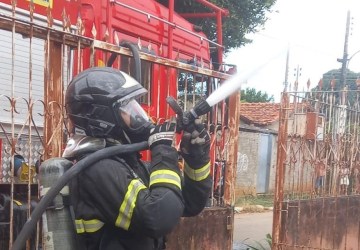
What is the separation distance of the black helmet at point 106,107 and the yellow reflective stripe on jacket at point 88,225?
368mm

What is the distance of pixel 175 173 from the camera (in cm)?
226

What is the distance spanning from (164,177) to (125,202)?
0.20 meters

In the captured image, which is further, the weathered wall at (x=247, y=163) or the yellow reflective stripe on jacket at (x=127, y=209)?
the weathered wall at (x=247, y=163)

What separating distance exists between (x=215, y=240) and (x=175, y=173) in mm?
2503

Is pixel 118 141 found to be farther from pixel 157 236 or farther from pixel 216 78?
pixel 216 78

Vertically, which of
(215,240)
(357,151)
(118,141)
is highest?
(118,141)

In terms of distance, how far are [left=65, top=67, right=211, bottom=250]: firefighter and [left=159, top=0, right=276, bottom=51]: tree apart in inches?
403

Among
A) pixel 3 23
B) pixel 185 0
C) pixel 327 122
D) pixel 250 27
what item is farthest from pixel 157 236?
pixel 250 27

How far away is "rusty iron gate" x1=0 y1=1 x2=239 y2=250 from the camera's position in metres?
3.13

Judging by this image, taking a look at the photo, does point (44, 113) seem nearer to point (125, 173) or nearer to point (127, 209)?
point (125, 173)

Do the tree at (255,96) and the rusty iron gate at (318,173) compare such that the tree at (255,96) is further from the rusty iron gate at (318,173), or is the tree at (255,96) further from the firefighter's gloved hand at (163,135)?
the firefighter's gloved hand at (163,135)

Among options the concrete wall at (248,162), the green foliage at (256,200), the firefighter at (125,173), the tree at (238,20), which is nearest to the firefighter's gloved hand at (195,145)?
the firefighter at (125,173)

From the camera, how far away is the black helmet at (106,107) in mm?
2309

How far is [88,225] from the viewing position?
2.22 meters
